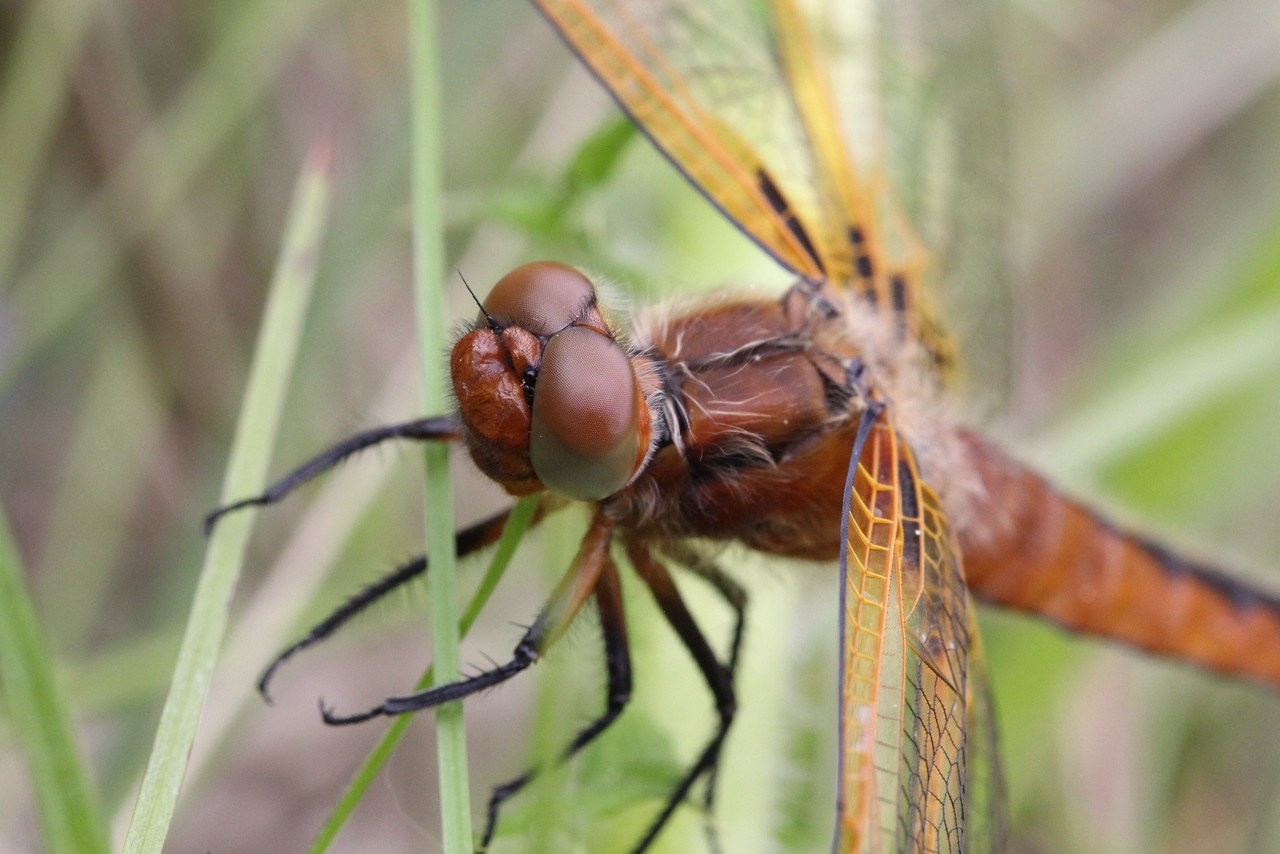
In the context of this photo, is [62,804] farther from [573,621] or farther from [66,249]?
[66,249]

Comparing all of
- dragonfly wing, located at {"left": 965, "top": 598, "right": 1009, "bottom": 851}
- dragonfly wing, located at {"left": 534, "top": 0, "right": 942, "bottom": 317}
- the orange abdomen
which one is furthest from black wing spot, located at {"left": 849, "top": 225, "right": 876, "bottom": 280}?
dragonfly wing, located at {"left": 965, "top": 598, "right": 1009, "bottom": 851}

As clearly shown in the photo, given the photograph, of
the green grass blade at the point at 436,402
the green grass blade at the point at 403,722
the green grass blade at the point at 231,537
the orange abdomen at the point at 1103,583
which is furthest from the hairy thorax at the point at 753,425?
the green grass blade at the point at 231,537

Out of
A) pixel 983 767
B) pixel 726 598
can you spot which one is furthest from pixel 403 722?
pixel 983 767

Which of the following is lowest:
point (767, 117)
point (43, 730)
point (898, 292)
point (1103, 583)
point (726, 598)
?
point (43, 730)

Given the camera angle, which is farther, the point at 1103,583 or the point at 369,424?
the point at 1103,583

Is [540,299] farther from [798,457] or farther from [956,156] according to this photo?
[956,156]

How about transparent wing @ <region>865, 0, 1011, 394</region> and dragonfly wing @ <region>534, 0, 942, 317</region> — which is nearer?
dragonfly wing @ <region>534, 0, 942, 317</region>

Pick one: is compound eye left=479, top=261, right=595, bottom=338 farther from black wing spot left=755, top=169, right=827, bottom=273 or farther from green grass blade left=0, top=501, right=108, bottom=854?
green grass blade left=0, top=501, right=108, bottom=854

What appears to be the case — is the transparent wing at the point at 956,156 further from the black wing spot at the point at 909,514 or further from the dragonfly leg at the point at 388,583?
the dragonfly leg at the point at 388,583
